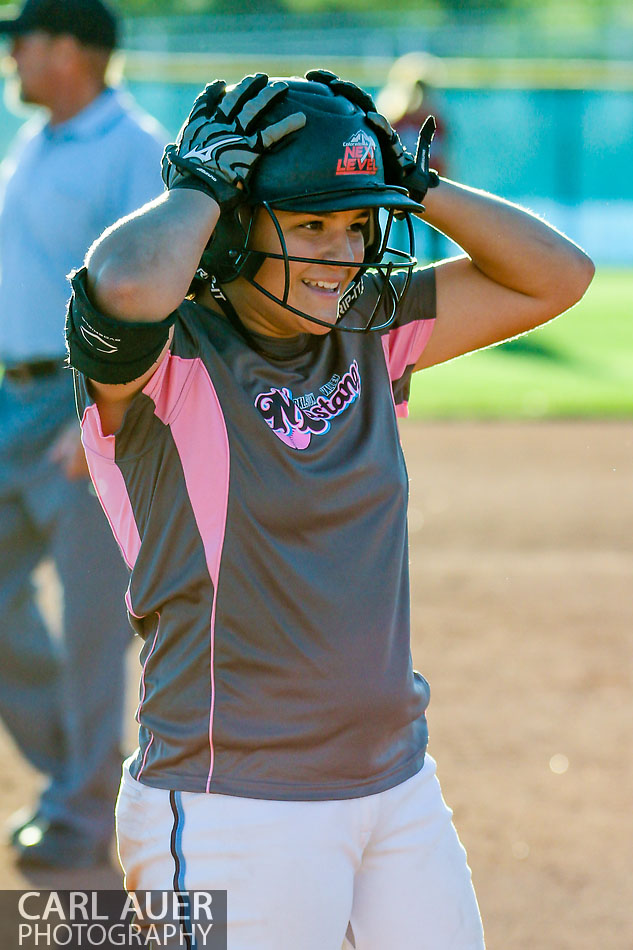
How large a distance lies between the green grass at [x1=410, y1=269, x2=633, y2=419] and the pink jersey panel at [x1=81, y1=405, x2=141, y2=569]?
7.95 metres

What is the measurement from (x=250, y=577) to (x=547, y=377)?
33.0 feet

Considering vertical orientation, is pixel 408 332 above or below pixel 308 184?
below

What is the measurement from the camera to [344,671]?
7.28 ft

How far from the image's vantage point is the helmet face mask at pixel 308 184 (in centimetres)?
221

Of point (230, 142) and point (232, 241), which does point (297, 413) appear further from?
point (230, 142)

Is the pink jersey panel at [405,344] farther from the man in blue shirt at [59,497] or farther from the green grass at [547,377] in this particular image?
the green grass at [547,377]

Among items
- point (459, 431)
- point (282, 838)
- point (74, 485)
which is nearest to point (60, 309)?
point (74, 485)

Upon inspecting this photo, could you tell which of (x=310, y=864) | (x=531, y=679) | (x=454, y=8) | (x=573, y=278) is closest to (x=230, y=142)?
(x=573, y=278)

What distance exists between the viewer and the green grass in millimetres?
10359

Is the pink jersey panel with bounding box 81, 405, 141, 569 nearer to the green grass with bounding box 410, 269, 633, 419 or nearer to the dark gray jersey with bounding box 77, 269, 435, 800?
the dark gray jersey with bounding box 77, 269, 435, 800

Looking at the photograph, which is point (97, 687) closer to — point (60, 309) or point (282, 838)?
point (60, 309)

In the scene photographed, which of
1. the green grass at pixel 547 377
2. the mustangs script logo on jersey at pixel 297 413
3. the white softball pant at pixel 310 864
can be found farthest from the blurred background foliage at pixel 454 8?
the white softball pant at pixel 310 864

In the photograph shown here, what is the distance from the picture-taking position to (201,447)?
2180 mm

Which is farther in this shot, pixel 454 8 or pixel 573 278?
pixel 454 8
